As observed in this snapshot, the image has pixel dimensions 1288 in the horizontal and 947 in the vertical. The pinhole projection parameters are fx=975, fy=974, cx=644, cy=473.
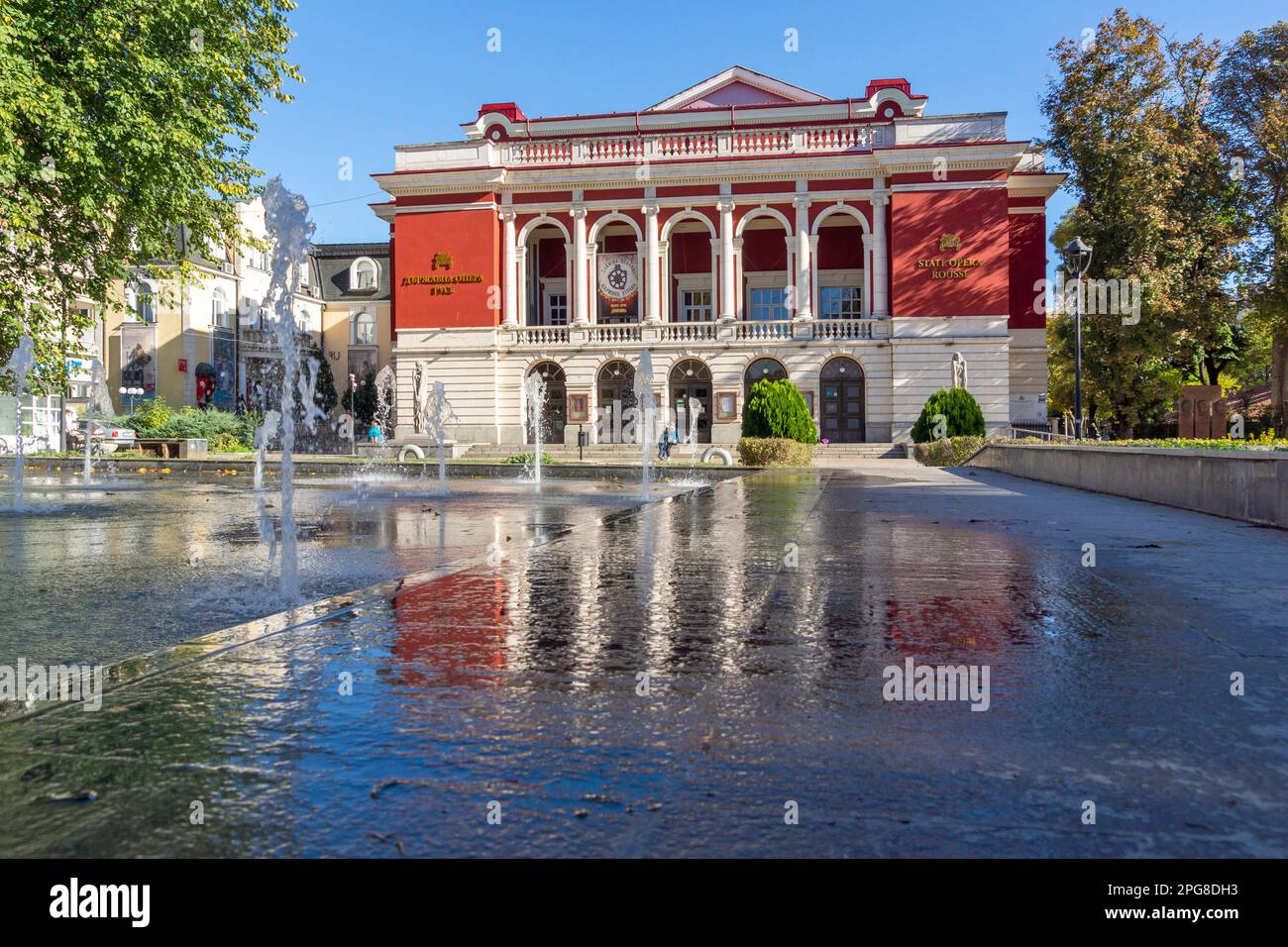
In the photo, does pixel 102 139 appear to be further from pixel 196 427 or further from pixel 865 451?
pixel 865 451

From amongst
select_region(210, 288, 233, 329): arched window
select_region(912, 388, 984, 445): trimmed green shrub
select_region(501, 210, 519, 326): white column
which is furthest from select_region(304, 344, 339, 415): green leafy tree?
select_region(912, 388, 984, 445): trimmed green shrub

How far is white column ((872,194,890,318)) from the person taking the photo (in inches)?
1587

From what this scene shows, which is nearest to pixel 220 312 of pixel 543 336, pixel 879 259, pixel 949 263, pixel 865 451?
pixel 543 336

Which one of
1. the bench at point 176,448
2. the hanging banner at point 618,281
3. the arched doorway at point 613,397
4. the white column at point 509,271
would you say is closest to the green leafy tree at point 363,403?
the white column at point 509,271

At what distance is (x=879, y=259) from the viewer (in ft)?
Answer: 132

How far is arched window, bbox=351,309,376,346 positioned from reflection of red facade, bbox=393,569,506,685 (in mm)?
57549

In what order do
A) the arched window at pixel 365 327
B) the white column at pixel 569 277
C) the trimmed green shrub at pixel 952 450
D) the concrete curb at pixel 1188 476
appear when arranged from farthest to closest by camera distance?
the arched window at pixel 365 327 → the white column at pixel 569 277 → the trimmed green shrub at pixel 952 450 → the concrete curb at pixel 1188 476

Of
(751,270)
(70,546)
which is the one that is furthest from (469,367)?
(70,546)

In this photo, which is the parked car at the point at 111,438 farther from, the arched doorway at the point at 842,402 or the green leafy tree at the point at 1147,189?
the green leafy tree at the point at 1147,189

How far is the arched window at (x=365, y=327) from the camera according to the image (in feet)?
200

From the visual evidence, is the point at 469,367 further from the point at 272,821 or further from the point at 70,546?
the point at 272,821

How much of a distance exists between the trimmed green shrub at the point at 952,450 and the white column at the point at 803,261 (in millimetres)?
12767

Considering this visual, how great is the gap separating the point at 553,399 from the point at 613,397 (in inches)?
104

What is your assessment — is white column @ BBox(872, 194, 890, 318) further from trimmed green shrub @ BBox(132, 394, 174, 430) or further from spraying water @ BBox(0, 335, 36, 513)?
spraying water @ BBox(0, 335, 36, 513)
